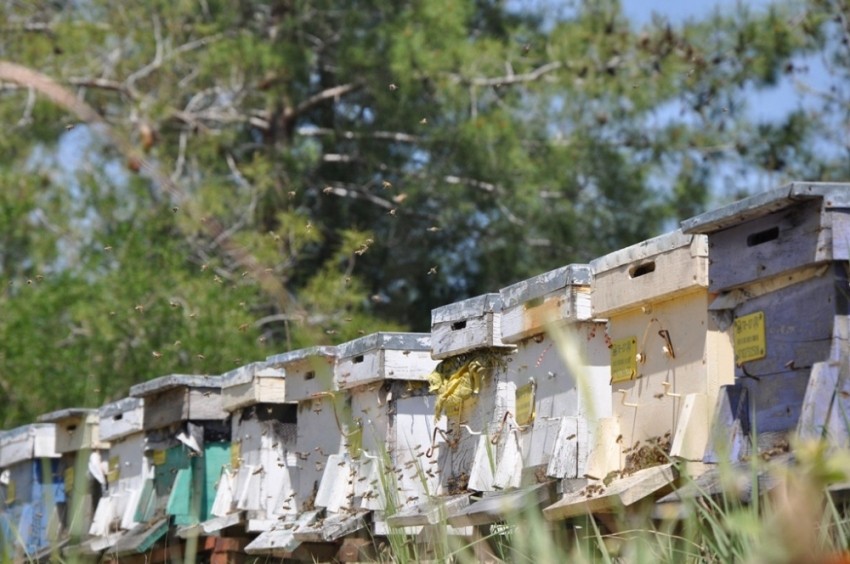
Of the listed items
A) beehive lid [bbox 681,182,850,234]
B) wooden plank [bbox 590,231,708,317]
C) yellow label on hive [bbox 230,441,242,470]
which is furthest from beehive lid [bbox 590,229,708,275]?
yellow label on hive [bbox 230,441,242,470]

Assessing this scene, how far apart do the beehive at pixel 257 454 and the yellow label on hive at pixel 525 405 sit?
85.7 inches

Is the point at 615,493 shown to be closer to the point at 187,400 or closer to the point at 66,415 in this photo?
the point at 187,400

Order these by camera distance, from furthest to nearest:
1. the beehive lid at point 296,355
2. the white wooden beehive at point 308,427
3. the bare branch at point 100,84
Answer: the bare branch at point 100,84, the white wooden beehive at point 308,427, the beehive lid at point 296,355

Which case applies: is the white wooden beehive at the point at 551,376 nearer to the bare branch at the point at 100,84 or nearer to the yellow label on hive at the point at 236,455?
the yellow label on hive at the point at 236,455

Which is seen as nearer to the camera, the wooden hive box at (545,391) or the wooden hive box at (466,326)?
the wooden hive box at (545,391)

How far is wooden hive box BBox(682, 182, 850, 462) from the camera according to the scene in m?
4.34

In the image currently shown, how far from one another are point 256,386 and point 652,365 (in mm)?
3448

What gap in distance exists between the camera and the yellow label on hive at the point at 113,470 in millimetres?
9945

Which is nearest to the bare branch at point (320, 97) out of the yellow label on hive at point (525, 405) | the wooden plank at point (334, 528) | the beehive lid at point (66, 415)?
the beehive lid at point (66, 415)

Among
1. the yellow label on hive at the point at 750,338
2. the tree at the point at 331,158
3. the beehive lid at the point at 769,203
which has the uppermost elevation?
the tree at the point at 331,158

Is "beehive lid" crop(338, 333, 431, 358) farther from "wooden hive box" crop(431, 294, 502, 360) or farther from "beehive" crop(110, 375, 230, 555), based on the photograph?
"beehive" crop(110, 375, 230, 555)

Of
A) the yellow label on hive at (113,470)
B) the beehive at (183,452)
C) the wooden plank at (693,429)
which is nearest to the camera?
the wooden plank at (693,429)

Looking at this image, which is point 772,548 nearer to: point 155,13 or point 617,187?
point 617,187

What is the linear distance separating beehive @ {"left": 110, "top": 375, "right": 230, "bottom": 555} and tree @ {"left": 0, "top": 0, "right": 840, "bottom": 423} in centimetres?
688
